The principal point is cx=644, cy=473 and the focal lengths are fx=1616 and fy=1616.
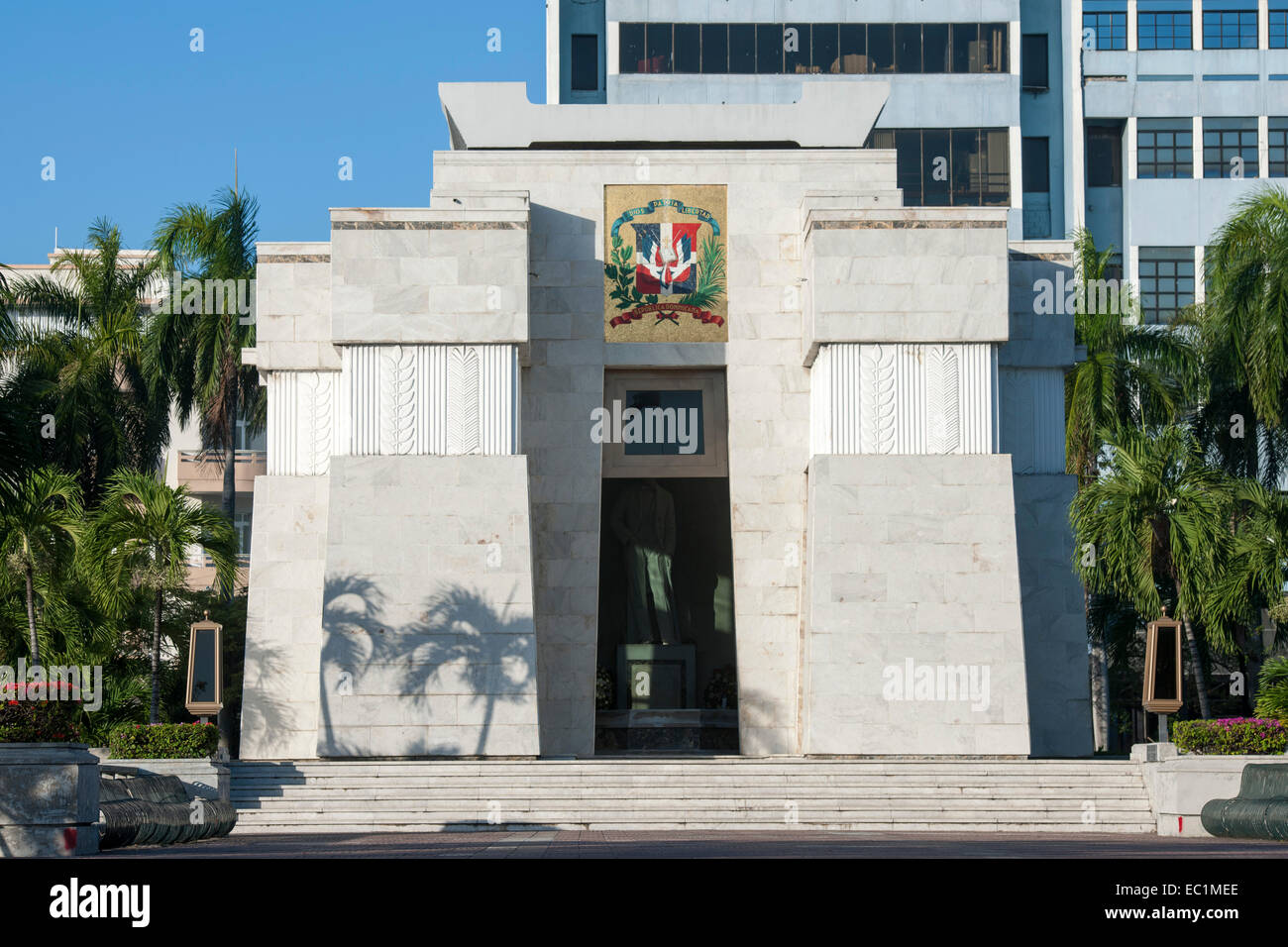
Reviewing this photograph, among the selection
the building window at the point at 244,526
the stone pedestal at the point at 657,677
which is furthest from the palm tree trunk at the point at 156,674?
the building window at the point at 244,526

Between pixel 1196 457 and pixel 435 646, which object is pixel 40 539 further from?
pixel 1196 457

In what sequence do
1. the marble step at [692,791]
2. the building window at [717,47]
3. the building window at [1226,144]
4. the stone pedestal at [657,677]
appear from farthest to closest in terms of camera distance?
the building window at [717,47] → the building window at [1226,144] → the stone pedestal at [657,677] → the marble step at [692,791]

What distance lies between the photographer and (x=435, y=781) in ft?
82.6

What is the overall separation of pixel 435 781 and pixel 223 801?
13.1 feet

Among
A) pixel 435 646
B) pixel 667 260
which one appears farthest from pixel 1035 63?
pixel 435 646

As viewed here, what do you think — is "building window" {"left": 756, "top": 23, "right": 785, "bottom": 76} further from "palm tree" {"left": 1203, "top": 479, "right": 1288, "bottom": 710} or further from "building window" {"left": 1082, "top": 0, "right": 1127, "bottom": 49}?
"palm tree" {"left": 1203, "top": 479, "right": 1288, "bottom": 710}

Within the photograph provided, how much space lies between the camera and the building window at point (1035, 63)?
57031mm

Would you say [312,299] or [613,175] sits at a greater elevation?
[613,175]

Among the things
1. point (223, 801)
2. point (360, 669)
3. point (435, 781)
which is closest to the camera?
point (223, 801)

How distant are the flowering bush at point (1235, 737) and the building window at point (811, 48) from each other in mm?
36113

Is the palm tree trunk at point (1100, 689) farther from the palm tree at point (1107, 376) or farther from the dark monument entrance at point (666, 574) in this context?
the dark monument entrance at point (666, 574)

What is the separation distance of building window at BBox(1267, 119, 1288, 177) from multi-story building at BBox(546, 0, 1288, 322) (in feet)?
0.16
